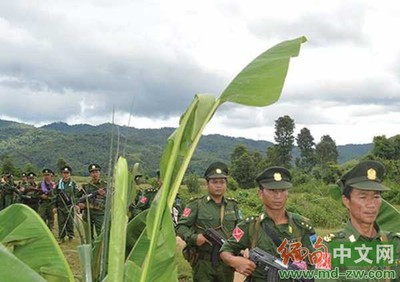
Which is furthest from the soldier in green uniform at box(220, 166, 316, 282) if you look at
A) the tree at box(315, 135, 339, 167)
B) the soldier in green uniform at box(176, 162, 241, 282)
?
the tree at box(315, 135, 339, 167)

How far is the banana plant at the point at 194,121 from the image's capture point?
1.76m

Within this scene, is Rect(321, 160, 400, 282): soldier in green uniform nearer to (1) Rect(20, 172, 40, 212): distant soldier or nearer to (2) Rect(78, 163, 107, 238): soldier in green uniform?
(2) Rect(78, 163, 107, 238): soldier in green uniform

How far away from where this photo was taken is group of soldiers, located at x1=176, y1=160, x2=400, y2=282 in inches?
96.9

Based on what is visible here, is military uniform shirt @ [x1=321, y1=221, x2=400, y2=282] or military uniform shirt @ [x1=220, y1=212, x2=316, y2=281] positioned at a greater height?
military uniform shirt @ [x1=321, y1=221, x2=400, y2=282]

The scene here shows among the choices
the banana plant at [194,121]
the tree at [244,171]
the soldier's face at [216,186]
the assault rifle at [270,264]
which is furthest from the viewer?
the tree at [244,171]

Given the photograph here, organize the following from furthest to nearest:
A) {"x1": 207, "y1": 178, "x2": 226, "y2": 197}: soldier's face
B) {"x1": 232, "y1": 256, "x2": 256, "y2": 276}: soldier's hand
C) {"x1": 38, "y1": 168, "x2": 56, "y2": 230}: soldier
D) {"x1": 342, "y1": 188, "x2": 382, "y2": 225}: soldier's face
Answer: {"x1": 38, "y1": 168, "x2": 56, "y2": 230}: soldier < {"x1": 207, "y1": 178, "x2": 226, "y2": 197}: soldier's face < {"x1": 232, "y1": 256, "x2": 256, "y2": 276}: soldier's hand < {"x1": 342, "y1": 188, "x2": 382, "y2": 225}: soldier's face

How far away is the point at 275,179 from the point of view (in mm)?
3488

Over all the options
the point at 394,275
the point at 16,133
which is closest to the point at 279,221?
the point at 394,275

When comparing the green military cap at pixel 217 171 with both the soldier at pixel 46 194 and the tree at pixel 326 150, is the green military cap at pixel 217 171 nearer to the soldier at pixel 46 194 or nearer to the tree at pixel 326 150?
the soldier at pixel 46 194

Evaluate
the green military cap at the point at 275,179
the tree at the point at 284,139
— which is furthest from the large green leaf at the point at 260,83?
the tree at the point at 284,139

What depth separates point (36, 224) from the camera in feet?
6.75

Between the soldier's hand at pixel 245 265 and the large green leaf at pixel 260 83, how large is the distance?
5.81ft

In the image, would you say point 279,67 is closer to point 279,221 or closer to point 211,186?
point 279,221

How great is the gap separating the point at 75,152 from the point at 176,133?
189 ft
